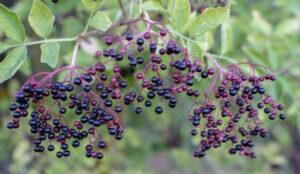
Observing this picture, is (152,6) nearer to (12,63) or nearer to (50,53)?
(50,53)

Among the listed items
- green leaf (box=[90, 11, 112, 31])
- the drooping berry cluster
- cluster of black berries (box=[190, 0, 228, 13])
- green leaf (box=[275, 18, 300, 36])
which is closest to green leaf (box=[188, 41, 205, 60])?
the drooping berry cluster

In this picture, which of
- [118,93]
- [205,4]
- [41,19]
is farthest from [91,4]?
[205,4]

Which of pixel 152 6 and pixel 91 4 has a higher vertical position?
pixel 152 6

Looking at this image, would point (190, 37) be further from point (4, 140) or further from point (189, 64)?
point (4, 140)

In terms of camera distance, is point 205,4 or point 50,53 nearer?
point 50,53

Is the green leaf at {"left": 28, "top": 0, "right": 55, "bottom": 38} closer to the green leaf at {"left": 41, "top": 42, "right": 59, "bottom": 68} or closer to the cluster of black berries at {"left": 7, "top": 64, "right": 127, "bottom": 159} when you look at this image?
the green leaf at {"left": 41, "top": 42, "right": 59, "bottom": 68}

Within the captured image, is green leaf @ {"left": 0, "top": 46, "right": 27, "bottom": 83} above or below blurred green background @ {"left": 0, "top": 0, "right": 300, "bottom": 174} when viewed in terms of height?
below

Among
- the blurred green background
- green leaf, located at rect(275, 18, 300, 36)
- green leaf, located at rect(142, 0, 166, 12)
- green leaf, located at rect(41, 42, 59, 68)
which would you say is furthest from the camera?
green leaf, located at rect(275, 18, 300, 36)

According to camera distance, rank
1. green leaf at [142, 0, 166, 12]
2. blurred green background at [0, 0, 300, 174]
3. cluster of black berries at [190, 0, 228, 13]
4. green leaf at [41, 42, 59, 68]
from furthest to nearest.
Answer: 1. blurred green background at [0, 0, 300, 174]
2. cluster of black berries at [190, 0, 228, 13]
3. green leaf at [142, 0, 166, 12]
4. green leaf at [41, 42, 59, 68]
